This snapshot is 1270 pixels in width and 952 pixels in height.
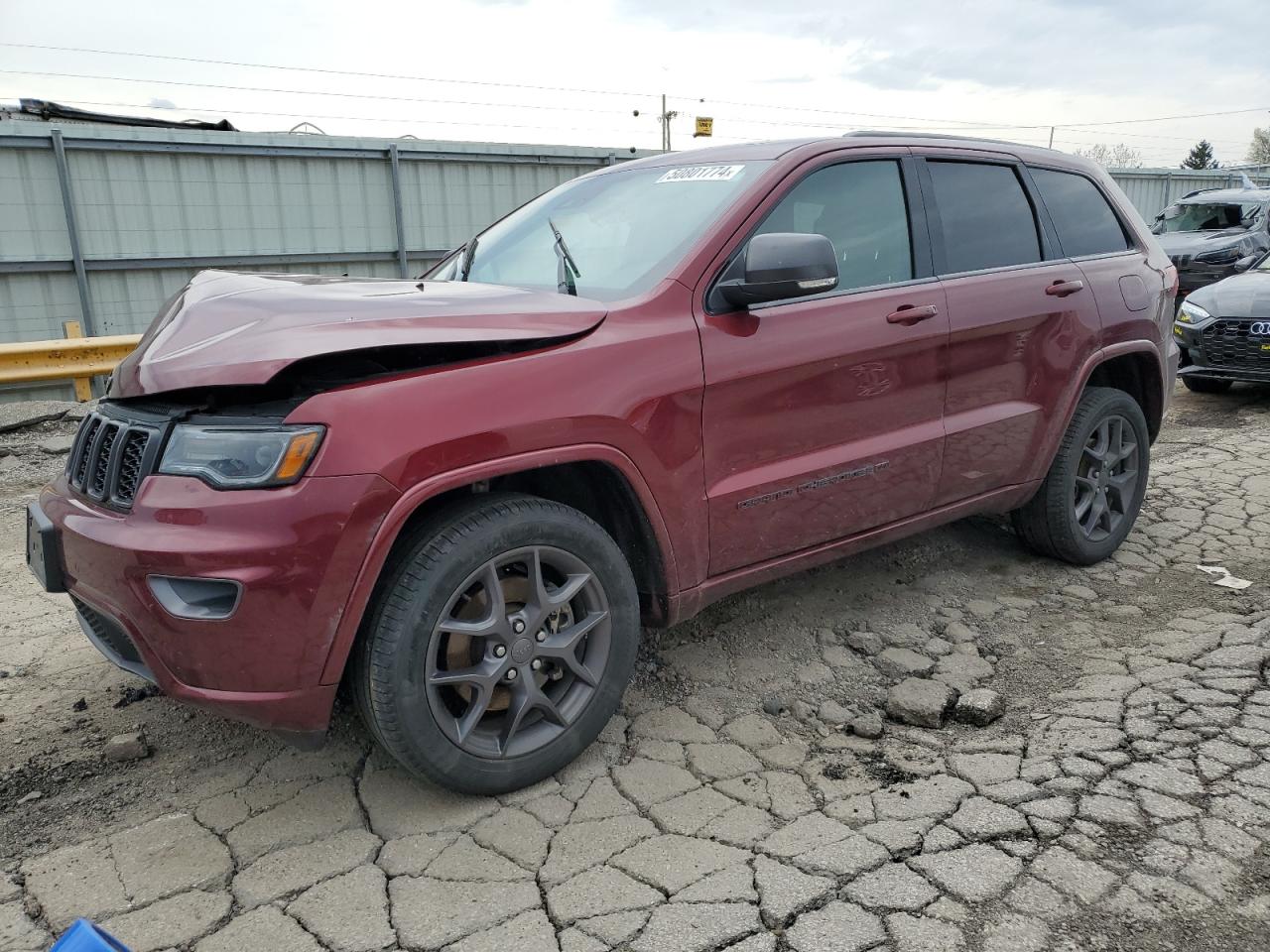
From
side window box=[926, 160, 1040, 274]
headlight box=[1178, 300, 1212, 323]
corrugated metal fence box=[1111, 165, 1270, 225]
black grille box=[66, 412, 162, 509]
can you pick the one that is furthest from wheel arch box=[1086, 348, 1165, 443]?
corrugated metal fence box=[1111, 165, 1270, 225]

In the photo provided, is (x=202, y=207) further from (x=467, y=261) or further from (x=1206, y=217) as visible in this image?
(x=1206, y=217)

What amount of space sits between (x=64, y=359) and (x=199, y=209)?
3.00m

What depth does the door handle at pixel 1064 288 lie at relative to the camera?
3.85 m

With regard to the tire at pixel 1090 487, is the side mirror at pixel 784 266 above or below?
above

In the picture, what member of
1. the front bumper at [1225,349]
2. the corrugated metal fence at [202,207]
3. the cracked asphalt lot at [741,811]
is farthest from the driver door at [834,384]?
the corrugated metal fence at [202,207]

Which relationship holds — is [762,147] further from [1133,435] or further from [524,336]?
[1133,435]

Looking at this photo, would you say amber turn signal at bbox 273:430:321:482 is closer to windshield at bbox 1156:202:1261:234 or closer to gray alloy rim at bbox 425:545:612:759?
gray alloy rim at bbox 425:545:612:759

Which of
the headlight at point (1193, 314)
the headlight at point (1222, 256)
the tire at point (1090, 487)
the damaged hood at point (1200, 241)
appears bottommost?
the tire at point (1090, 487)

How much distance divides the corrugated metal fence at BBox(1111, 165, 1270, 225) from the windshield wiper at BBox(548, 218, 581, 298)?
68.8 ft

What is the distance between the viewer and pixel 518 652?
8.42 ft

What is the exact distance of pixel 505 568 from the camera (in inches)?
103

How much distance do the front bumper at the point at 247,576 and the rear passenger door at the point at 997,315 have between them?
2.28 m

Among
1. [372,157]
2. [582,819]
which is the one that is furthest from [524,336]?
[372,157]

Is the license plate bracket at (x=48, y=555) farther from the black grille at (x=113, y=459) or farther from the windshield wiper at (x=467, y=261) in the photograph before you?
the windshield wiper at (x=467, y=261)
